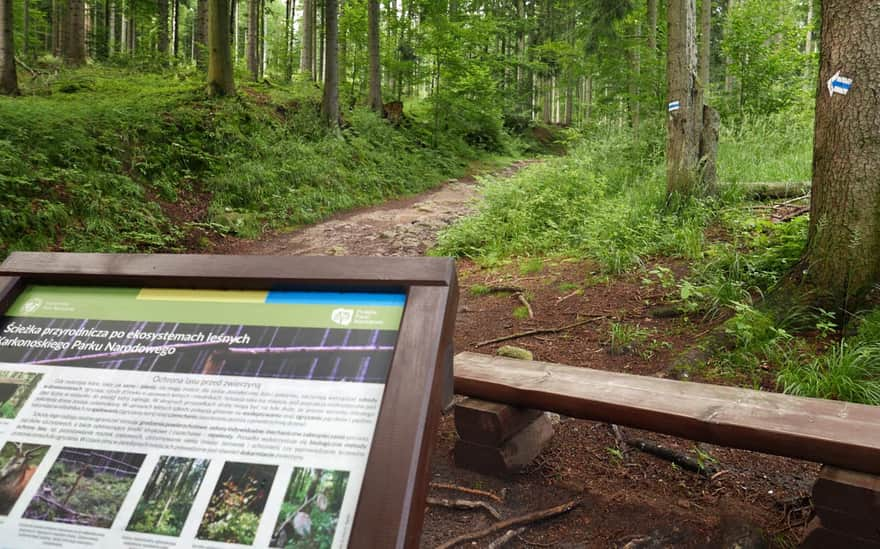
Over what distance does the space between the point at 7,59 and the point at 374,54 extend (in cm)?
1016

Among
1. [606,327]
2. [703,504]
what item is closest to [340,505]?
[703,504]

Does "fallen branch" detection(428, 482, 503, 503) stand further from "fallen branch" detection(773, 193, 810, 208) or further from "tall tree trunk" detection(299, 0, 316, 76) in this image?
"tall tree trunk" detection(299, 0, 316, 76)

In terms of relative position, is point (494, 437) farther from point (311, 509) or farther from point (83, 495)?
point (83, 495)

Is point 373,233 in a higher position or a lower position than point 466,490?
higher

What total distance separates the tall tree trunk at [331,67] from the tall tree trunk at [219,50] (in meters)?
2.61

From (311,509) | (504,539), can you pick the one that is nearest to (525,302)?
(504,539)

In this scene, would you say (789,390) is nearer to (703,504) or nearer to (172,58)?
(703,504)

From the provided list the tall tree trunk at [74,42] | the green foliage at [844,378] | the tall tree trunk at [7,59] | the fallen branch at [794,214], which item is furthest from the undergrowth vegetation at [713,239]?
the tall tree trunk at [74,42]

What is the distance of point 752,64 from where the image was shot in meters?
12.6

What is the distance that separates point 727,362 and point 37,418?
12.4 ft

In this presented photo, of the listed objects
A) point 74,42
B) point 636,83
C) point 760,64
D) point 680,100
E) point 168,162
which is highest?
point 74,42

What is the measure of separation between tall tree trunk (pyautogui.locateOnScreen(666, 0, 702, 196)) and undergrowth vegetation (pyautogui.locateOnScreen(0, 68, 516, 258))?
274 inches

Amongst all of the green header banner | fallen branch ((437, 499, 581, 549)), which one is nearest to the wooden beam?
fallen branch ((437, 499, 581, 549))

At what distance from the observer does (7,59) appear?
11.1 metres
